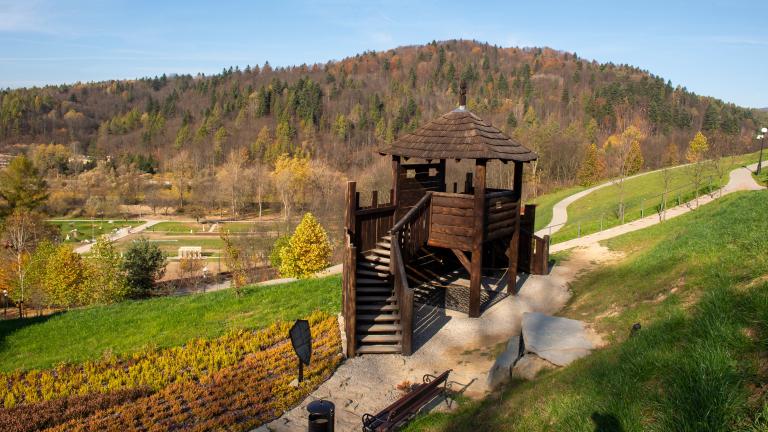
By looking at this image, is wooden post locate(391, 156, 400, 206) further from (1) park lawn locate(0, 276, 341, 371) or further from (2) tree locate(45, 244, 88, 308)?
(2) tree locate(45, 244, 88, 308)

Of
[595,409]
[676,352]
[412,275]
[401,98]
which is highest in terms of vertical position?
[401,98]

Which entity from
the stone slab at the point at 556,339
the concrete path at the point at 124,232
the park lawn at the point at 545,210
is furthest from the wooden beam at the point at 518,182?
the concrete path at the point at 124,232

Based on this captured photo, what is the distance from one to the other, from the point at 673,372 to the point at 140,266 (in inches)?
1373

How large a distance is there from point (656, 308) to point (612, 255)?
9585mm

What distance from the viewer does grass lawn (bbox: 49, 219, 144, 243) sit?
72938 millimetres

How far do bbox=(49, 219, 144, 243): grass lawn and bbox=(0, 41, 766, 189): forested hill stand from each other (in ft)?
124

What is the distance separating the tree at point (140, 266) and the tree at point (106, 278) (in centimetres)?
55

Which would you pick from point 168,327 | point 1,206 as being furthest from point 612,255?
point 1,206

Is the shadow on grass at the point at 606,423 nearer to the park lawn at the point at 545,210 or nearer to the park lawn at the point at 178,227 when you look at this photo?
the park lawn at the point at 545,210

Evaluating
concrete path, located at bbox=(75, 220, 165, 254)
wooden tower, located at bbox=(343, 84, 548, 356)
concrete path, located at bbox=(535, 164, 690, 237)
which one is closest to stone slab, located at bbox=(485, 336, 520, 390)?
wooden tower, located at bbox=(343, 84, 548, 356)

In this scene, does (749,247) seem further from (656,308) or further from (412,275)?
(412,275)

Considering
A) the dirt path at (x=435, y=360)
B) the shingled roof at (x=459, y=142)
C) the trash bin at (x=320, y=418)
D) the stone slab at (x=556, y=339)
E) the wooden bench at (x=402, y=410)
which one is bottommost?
the dirt path at (x=435, y=360)

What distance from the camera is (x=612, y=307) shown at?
429 inches

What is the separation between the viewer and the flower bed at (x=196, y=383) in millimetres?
8852
